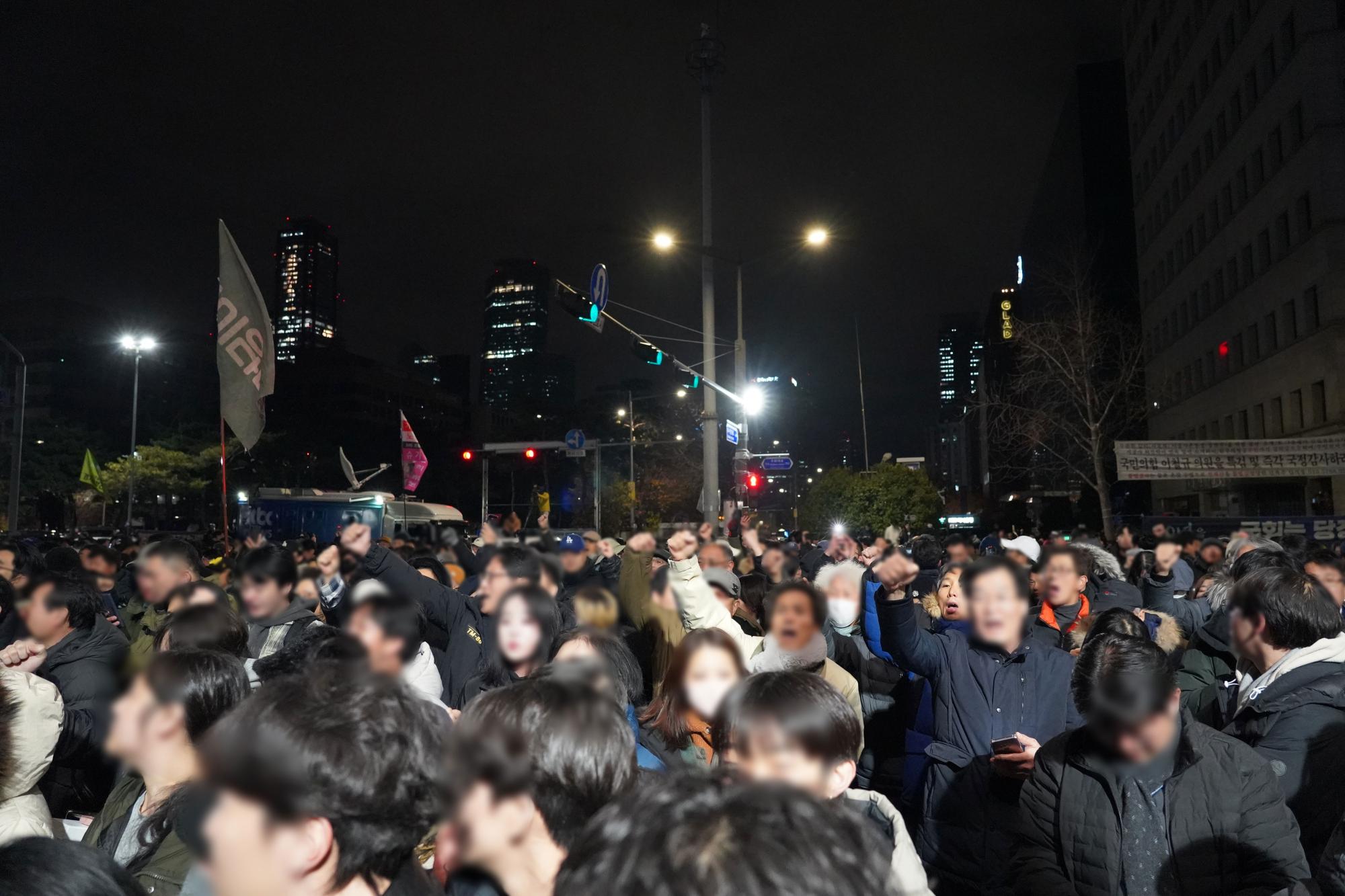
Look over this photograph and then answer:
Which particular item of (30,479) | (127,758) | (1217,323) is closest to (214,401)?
(30,479)

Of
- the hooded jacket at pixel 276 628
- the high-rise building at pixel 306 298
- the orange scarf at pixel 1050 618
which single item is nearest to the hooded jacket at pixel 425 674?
the hooded jacket at pixel 276 628

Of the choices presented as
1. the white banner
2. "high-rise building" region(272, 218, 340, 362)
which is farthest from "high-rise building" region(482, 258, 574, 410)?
"high-rise building" region(272, 218, 340, 362)

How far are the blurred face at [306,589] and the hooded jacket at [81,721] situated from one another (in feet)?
2.31

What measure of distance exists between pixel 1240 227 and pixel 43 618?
44619mm

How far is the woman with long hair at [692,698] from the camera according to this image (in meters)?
1.88

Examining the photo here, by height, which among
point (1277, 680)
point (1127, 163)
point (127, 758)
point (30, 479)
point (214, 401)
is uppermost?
point (1127, 163)

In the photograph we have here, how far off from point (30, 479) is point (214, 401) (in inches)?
453

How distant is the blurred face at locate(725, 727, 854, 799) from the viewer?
1.00 metres

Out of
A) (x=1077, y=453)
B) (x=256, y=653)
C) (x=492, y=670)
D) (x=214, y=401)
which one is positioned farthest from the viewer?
(x=1077, y=453)

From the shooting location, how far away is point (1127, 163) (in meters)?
57.4

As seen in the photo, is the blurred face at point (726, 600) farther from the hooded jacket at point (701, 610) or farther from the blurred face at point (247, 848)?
the blurred face at point (247, 848)

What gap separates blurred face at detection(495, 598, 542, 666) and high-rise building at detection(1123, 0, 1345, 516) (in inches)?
1436

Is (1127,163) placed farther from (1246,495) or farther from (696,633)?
(696,633)

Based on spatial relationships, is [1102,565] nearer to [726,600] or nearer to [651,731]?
[726,600]
